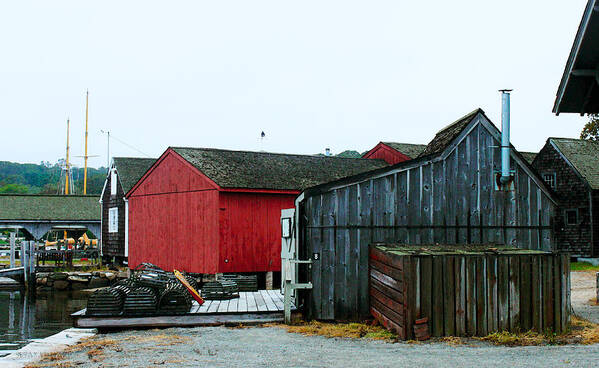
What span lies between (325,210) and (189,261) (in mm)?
13266

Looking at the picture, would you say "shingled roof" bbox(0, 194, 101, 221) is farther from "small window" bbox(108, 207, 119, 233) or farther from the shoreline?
the shoreline

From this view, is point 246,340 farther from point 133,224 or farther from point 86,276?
point 86,276

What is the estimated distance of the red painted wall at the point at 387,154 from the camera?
104 feet

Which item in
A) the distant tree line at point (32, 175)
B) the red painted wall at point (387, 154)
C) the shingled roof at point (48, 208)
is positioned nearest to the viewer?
the red painted wall at point (387, 154)

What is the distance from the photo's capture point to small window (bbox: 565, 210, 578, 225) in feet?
117

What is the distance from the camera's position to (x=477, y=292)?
1177 cm

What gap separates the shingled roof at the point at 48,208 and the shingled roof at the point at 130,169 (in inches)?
258

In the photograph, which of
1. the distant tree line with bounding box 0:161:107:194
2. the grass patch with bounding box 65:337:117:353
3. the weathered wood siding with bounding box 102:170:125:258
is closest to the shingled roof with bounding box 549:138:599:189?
the weathered wood siding with bounding box 102:170:125:258

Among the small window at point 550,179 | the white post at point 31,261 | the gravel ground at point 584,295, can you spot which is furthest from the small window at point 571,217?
the white post at point 31,261

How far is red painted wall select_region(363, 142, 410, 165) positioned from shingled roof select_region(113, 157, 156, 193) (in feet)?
44.4

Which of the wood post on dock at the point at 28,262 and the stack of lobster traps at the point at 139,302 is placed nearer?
the stack of lobster traps at the point at 139,302

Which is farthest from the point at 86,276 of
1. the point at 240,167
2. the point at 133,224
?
the point at 240,167

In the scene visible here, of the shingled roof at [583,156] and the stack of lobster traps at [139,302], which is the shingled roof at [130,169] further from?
the shingled roof at [583,156]

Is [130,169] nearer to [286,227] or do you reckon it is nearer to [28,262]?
[28,262]
